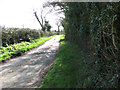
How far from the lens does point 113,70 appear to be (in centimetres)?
288

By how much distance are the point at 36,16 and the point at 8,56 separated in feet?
119

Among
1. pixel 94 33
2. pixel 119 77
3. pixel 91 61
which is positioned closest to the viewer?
pixel 119 77

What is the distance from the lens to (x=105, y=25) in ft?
10.1

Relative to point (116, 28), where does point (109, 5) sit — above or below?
above

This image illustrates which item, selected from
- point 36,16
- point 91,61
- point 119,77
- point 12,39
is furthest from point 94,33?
point 36,16

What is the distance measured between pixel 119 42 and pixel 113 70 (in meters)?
0.74

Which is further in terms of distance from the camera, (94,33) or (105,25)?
(94,33)

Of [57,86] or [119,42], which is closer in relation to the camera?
[119,42]

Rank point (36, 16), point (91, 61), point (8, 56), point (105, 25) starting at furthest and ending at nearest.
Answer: point (36, 16) → point (8, 56) → point (91, 61) → point (105, 25)

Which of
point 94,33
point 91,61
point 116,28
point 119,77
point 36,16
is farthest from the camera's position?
point 36,16

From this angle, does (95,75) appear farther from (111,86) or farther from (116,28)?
(116,28)

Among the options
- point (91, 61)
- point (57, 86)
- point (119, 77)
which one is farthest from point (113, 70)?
point (57, 86)

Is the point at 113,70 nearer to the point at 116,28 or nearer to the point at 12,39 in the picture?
the point at 116,28

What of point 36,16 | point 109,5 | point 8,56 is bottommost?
point 8,56
